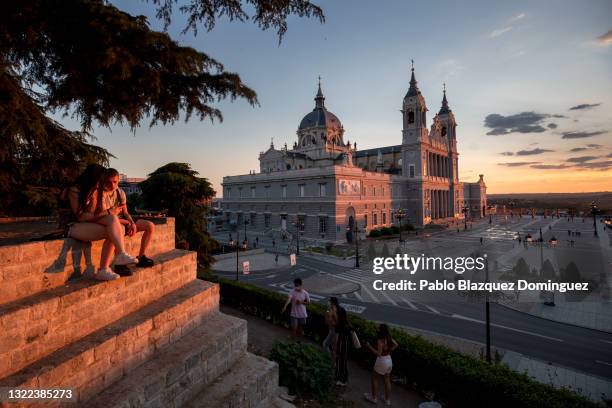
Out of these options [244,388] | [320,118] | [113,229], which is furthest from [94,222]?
[320,118]

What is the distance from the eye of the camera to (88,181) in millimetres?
4449

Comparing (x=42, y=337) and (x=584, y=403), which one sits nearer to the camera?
(x=42, y=337)

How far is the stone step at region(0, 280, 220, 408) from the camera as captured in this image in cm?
325

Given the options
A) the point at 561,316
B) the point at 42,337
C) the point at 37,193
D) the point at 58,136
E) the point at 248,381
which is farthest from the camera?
the point at 561,316

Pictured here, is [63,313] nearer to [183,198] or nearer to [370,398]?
[370,398]

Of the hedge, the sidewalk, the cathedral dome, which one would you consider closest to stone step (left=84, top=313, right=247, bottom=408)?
the sidewalk

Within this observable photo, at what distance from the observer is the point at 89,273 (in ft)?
14.6

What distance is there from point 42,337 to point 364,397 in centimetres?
622

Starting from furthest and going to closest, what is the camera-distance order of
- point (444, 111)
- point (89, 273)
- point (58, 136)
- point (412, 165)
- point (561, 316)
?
point (444, 111) < point (412, 165) < point (561, 316) < point (58, 136) < point (89, 273)

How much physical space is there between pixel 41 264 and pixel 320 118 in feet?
199

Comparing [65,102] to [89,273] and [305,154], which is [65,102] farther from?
[305,154]

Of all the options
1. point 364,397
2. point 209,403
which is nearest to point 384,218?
point 364,397

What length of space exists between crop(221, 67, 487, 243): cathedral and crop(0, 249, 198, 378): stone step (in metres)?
26.1

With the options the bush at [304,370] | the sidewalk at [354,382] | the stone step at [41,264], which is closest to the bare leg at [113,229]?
the stone step at [41,264]
